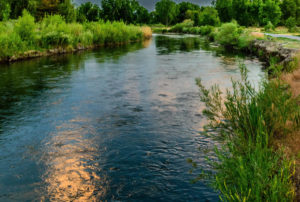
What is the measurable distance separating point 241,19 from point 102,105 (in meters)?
76.5

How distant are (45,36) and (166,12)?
126m

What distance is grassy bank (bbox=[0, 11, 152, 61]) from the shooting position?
22531 mm

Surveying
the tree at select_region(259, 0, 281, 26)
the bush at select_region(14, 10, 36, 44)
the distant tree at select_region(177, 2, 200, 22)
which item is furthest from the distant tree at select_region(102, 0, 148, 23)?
the distant tree at select_region(177, 2, 200, 22)

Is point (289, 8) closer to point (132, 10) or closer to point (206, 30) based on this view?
point (206, 30)

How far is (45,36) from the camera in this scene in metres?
26.1

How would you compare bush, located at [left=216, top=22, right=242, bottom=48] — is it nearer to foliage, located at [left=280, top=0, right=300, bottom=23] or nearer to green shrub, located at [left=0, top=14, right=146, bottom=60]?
green shrub, located at [left=0, top=14, right=146, bottom=60]

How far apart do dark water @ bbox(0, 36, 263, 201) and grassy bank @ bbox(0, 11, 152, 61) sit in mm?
5595

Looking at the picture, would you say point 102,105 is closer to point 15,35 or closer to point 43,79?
point 43,79

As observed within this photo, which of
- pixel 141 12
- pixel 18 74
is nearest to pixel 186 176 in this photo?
pixel 18 74

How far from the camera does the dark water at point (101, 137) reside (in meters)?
6.18

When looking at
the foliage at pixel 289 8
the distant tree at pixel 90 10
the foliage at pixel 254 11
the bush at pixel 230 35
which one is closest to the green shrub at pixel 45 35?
the bush at pixel 230 35

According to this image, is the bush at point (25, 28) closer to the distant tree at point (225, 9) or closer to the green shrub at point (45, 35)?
the green shrub at point (45, 35)

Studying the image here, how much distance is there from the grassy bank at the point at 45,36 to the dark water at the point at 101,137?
18.4ft

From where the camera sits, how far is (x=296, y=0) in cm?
9588
